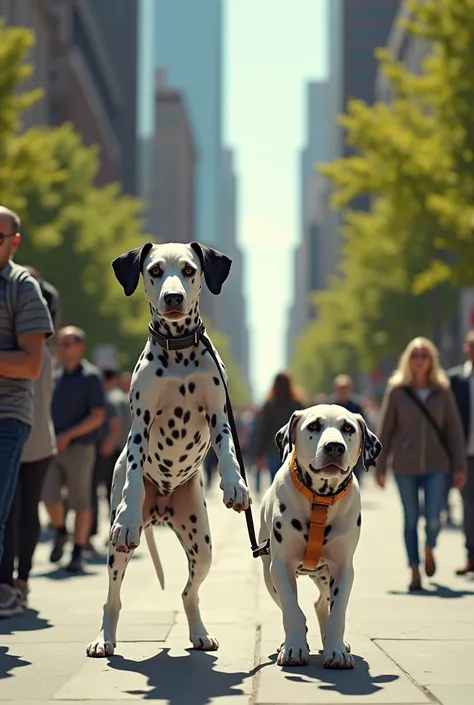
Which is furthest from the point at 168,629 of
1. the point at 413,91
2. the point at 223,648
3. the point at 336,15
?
the point at 336,15

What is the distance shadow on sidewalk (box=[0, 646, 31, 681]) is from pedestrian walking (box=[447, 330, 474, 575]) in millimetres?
5902

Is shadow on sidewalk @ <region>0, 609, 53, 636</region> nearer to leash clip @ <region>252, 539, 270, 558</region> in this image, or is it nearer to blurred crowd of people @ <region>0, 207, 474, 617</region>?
blurred crowd of people @ <region>0, 207, 474, 617</region>

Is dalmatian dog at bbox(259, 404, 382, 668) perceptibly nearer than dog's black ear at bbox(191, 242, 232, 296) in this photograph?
Yes

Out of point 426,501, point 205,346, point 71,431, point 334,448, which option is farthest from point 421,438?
point 334,448

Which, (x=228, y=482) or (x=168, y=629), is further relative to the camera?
(x=168, y=629)

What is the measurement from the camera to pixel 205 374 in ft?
21.3

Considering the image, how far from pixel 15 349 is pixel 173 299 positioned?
1.85 m

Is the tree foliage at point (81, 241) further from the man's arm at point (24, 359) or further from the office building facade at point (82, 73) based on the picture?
the man's arm at point (24, 359)

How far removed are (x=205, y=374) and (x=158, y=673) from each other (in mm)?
1411

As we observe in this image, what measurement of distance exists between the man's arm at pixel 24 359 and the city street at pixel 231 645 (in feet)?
4.77

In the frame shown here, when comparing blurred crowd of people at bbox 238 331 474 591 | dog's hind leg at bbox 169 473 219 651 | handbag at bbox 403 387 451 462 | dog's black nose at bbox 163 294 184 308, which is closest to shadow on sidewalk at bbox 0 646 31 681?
dog's hind leg at bbox 169 473 219 651

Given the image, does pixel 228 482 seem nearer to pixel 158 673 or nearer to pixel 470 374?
pixel 158 673

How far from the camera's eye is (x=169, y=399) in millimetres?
6484

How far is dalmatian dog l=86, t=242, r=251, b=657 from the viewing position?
635 cm
